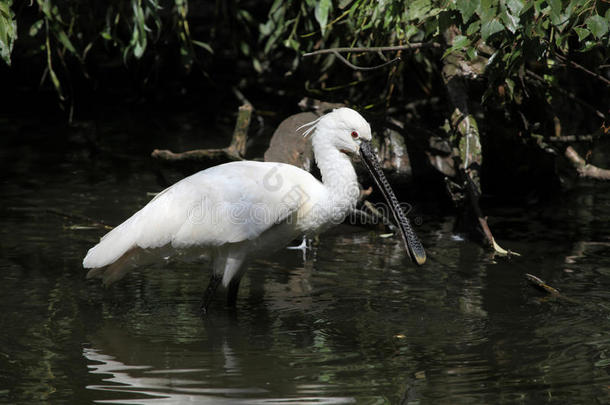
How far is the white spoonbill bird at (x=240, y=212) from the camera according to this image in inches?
233

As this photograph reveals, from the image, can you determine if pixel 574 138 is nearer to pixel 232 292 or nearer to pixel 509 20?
pixel 509 20

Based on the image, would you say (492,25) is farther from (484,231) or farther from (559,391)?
(484,231)

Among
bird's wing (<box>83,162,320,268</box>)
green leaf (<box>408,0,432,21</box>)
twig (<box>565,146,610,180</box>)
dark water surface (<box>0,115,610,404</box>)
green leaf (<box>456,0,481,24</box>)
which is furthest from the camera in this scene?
twig (<box>565,146,610,180</box>)

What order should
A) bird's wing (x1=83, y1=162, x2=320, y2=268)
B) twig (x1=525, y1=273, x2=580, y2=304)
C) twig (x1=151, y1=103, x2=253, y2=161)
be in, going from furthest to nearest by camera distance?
twig (x1=151, y1=103, x2=253, y2=161) → twig (x1=525, y1=273, x2=580, y2=304) → bird's wing (x1=83, y1=162, x2=320, y2=268)

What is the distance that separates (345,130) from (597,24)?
175cm

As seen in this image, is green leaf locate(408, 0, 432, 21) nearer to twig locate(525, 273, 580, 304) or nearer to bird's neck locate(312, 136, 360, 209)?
bird's neck locate(312, 136, 360, 209)

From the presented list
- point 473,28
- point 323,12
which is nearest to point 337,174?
point 473,28

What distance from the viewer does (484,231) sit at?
746cm

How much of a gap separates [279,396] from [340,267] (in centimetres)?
257

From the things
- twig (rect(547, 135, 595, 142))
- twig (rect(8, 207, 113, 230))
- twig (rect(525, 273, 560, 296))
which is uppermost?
twig (rect(547, 135, 595, 142))

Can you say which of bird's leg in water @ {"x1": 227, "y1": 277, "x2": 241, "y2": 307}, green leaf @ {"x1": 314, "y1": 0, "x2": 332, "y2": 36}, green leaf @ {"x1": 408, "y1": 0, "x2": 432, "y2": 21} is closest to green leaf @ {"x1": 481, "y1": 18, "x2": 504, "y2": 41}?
green leaf @ {"x1": 408, "y1": 0, "x2": 432, "y2": 21}

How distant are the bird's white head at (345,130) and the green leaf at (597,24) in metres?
1.58

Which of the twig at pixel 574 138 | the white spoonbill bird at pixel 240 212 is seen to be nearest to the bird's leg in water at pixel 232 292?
the white spoonbill bird at pixel 240 212

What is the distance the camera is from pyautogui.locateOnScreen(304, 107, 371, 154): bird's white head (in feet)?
19.9
